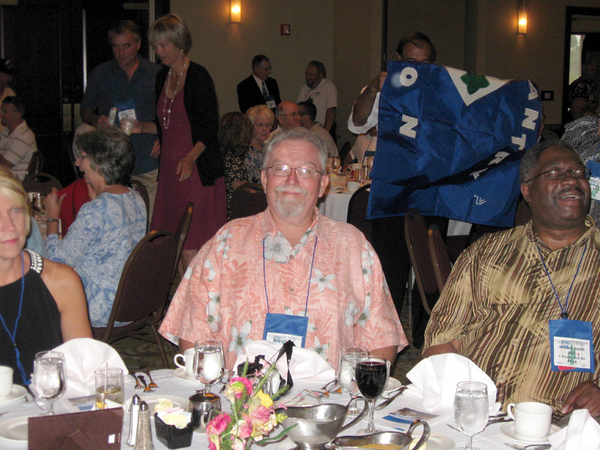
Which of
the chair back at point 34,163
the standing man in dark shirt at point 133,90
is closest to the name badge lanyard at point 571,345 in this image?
the standing man in dark shirt at point 133,90

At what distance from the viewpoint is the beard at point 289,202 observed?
7.42ft

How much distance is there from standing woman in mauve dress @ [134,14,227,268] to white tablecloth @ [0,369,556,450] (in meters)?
3.08

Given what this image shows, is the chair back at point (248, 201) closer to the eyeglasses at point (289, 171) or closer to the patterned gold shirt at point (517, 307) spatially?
the eyeglasses at point (289, 171)

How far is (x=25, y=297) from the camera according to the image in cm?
204

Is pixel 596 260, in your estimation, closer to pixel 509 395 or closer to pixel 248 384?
pixel 509 395

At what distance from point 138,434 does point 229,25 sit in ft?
27.9

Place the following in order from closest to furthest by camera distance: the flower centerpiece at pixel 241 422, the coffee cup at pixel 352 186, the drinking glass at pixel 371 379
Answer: the flower centerpiece at pixel 241 422
the drinking glass at pixel 371 379
the coffee cup at pixel 352 186

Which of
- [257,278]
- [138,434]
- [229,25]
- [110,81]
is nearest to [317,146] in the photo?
[257,278]

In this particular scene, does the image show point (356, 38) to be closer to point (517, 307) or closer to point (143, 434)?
point (517, 307)

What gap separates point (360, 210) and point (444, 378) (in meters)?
2.89

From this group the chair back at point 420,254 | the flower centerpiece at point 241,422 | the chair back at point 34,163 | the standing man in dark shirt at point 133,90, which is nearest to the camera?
the flower centerpiece at point 241,422

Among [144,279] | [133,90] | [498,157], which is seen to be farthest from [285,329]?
[133,90]

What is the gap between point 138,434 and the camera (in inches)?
51.4

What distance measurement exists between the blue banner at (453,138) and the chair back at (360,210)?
25.7 inches
